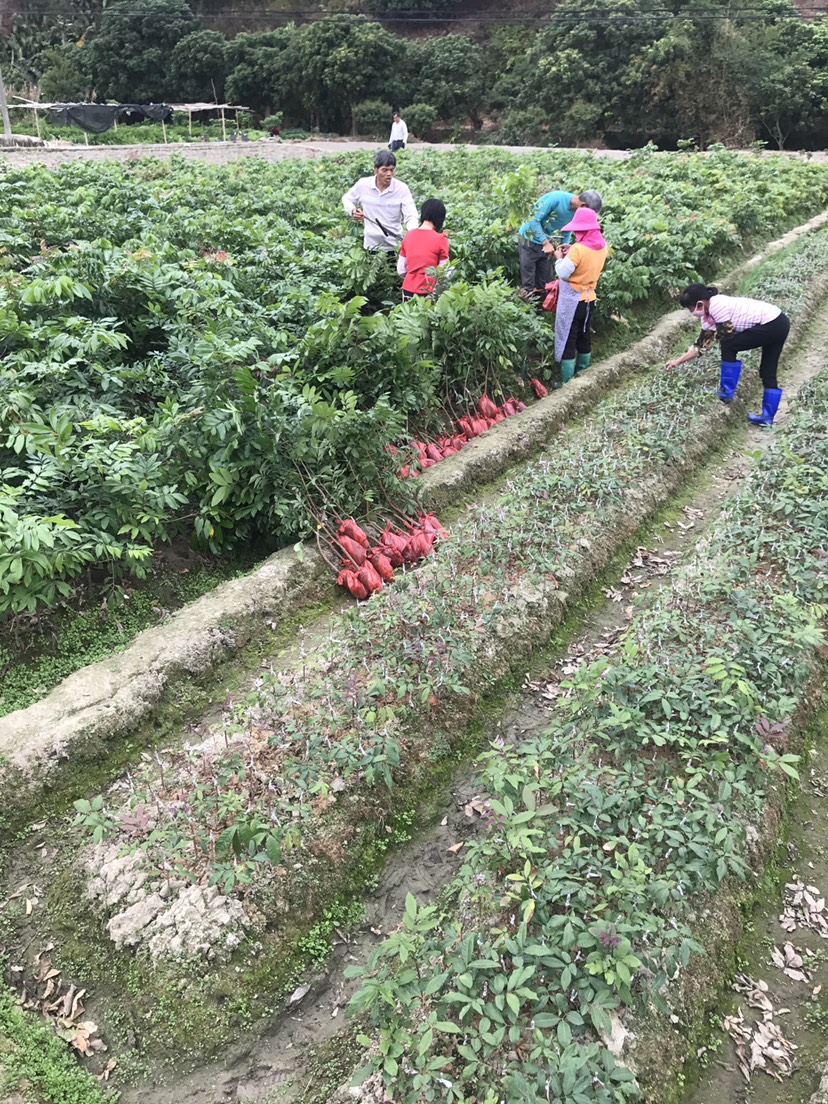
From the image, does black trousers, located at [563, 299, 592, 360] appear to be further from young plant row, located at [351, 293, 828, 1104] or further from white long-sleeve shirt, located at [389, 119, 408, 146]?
white long-sleeve shirt, located at [389, 119, 408, 146]

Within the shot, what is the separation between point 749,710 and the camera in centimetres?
308

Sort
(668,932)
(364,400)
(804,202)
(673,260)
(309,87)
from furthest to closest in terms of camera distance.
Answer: (309,87), (804,202), (673,260), (364,400), (668,932)

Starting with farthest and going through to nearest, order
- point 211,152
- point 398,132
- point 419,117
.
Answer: point 419,117 < point 211,152 < point 398,132

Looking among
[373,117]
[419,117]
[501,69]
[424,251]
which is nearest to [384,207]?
[424,251]

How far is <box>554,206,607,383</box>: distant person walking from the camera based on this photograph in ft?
20.2

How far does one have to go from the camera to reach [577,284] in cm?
636

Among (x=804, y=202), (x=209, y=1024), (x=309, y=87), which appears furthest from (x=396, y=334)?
(x=309, y=87)

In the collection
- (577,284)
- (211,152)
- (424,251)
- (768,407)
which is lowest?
(768,407)

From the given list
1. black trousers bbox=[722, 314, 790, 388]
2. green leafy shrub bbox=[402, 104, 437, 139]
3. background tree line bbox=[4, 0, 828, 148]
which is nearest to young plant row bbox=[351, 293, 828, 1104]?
black trousers bbox=[722, 314, 790, 388]

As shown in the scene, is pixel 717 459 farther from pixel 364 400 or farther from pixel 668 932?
pixel 668 932

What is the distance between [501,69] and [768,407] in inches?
1499

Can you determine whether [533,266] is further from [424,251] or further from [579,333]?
[424,251]

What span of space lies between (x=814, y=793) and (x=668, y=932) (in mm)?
1458

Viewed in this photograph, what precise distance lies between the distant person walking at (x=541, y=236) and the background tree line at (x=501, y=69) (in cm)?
2740
